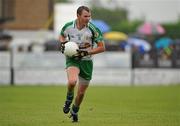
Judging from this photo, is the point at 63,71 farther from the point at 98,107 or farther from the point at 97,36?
the point at 97,36

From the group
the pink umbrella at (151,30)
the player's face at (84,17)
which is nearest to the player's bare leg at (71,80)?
the player's face at (84,17)

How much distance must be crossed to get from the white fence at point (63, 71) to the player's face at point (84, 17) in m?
19.0

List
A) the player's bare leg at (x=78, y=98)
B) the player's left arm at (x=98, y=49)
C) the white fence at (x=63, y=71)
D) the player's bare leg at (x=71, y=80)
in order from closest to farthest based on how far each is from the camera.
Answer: the player's bare leg at (x=71, y=80)
the player's left arm at (x=98, y=49)
the player's bare leg at (x=78, y=98)
the white fence at (x=63, y=71)

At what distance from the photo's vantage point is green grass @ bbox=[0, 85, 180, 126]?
16.1 meters

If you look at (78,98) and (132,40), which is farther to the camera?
(132,40)

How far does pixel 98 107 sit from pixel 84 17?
582 centimetres

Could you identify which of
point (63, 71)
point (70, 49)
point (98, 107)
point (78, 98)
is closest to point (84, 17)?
point (70, 49)

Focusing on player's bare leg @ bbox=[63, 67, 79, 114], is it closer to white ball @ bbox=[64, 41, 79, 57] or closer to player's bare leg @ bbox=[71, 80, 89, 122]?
player's bare leg @ bbox=[71, 80, 89, 122]

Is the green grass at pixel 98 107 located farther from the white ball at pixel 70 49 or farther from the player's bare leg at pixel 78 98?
the white ball at pixel 70 49

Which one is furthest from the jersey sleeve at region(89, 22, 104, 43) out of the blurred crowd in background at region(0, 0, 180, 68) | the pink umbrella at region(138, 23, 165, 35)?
the pink umbrella at region(138, 23, 165, 35)

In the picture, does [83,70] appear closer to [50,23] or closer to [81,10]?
[81,10]

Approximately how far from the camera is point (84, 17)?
1556 cm

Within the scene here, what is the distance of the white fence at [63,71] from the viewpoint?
34719mm

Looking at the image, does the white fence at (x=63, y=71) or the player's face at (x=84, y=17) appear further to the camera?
the white fence at (x=63, y=71)
